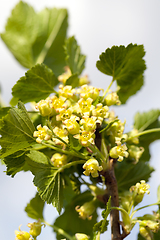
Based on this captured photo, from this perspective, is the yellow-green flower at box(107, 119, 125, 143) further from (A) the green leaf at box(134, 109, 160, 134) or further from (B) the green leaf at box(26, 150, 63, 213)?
(A) the green leaf at box(134, 109, 160, 134)

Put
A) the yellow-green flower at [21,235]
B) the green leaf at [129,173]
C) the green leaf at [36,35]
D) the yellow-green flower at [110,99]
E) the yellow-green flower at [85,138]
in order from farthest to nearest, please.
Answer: the green leaf at [36,35] < the green leaf at [129,173] < the yellow-green flower at [110,99] < the yellow-green flower at [21,235] < the yellow-green flower at [85,138]

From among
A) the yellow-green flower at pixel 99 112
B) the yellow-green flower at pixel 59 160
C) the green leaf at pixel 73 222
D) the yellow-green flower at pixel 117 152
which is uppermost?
the yellow-green flower at pixel 99 112

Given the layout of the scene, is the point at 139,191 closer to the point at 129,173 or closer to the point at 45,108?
the point at 129,173

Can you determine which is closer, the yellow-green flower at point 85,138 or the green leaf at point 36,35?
the yellow-green flower at point 85,138

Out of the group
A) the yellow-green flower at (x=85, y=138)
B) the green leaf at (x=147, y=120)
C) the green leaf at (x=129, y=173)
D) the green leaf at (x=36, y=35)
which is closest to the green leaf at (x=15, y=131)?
the yellow-green flower at (x=85, y=138)

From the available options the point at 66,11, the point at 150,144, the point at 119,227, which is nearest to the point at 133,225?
the point at 119,227

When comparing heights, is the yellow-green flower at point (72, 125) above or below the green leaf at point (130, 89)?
below

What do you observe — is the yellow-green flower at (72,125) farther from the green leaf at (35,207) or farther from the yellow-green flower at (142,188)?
the green leaf at (35,207)

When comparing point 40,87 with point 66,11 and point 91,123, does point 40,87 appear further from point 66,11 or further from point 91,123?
point 66,11
